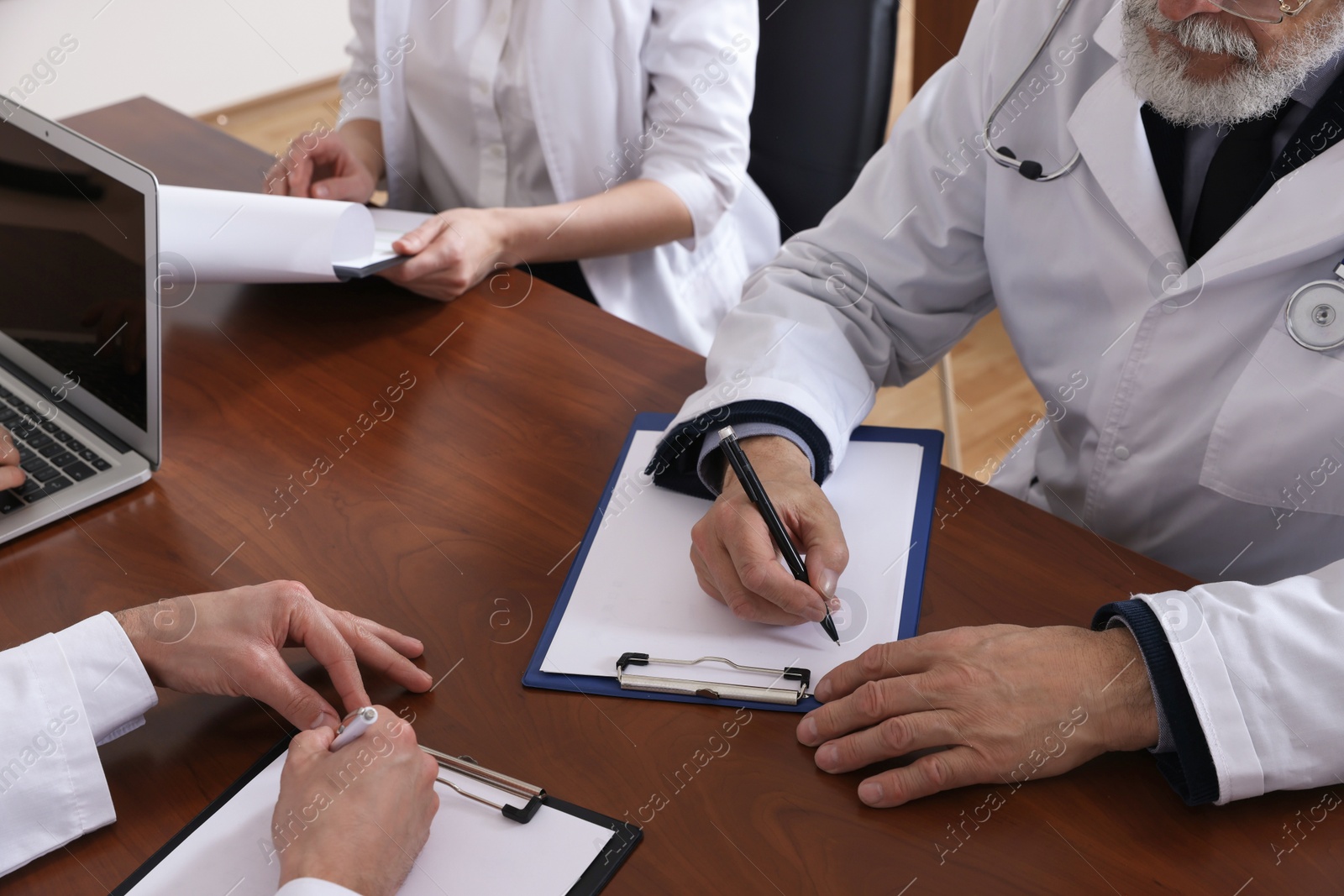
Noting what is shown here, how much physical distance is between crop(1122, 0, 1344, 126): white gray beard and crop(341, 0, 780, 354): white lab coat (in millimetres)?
684

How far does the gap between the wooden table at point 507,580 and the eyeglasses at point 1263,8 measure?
458mm

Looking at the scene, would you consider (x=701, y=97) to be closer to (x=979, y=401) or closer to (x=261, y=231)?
(x=261, y=231)

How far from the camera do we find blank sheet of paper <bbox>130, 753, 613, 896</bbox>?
2.32 ft

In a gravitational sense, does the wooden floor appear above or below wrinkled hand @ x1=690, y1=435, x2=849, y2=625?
below

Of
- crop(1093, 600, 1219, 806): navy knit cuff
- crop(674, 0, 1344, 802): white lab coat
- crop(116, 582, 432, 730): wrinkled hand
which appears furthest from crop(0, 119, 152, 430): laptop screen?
crop(1093, 600, 1219, 806): navy knit cuff

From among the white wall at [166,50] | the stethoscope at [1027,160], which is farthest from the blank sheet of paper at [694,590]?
the white wall at [166,50]

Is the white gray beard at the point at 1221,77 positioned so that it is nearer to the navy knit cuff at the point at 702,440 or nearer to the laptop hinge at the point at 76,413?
the navy knit cuff at the point at 702,440

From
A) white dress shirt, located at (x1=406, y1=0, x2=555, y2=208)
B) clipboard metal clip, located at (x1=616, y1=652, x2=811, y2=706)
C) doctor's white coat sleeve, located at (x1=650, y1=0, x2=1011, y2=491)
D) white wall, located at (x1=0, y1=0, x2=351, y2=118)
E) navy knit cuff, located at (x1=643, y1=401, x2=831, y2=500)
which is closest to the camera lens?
clipboard metal clip, located at (x1=616, y1=652, x2=811, y2=706)

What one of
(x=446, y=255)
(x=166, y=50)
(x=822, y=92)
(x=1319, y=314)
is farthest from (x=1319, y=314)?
(x=166, y=50)

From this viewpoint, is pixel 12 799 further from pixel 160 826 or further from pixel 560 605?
pixel 560 605

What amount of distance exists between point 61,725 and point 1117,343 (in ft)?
3.22

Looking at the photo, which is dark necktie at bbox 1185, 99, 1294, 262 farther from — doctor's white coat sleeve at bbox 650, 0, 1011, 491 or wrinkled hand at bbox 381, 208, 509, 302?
wrinkled hand at bbox 381, 208, 509, 302

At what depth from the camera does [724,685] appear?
83 cm

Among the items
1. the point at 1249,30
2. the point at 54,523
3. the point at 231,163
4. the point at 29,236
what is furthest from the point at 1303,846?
the point at 231,163
